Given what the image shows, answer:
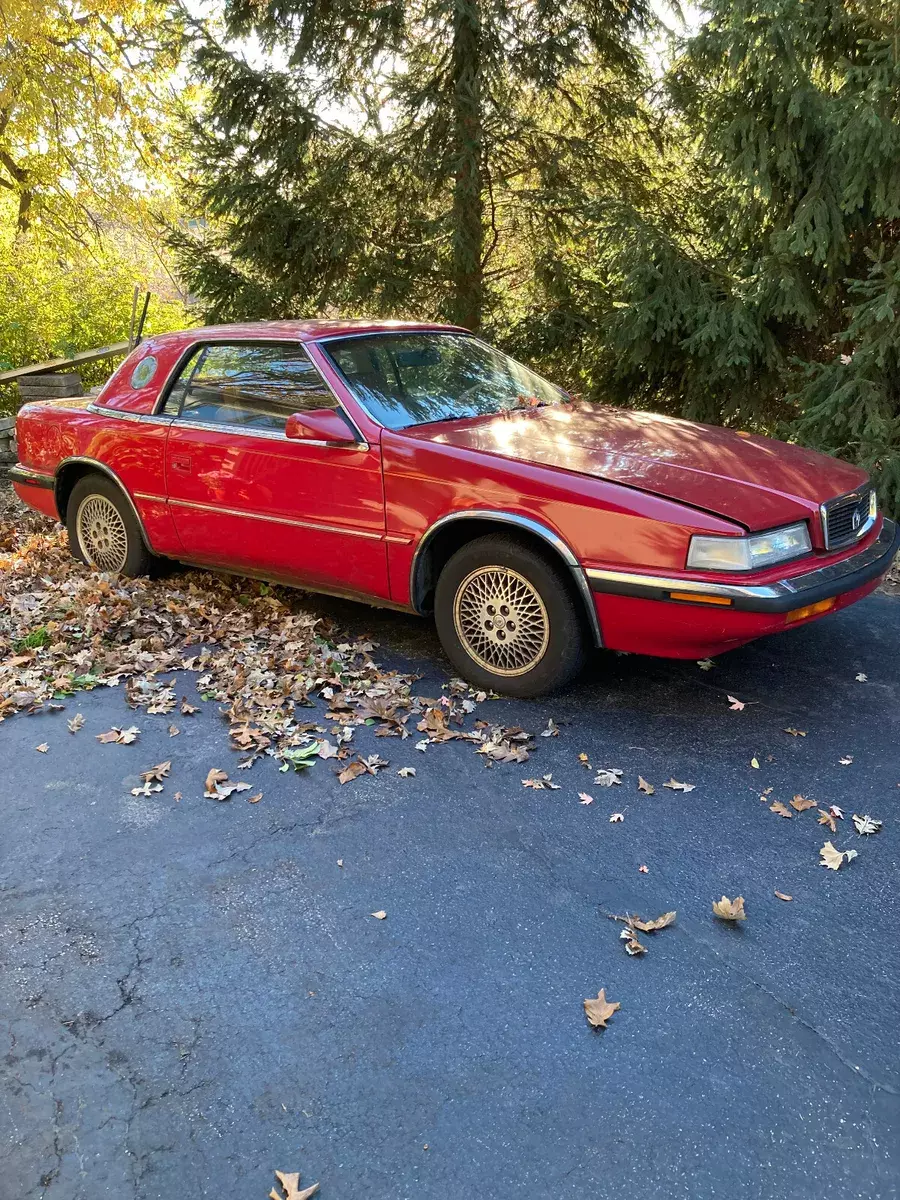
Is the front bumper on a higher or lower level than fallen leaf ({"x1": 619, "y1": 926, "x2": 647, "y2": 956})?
higher

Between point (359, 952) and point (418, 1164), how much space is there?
2.30ft

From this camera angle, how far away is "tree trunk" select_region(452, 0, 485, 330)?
820cm

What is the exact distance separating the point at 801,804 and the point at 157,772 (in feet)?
8.12

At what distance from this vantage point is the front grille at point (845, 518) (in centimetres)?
371

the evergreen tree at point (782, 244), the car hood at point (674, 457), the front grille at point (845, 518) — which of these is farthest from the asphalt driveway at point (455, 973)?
the evergreen tree at point (782, 244)

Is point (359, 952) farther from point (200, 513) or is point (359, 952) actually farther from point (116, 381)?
point (116, 381)

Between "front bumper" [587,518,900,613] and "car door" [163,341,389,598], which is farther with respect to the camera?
"car door" [163,341,389,598]

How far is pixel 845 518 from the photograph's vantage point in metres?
A: 3.86

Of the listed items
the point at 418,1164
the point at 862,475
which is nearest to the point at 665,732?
the point at 862,475

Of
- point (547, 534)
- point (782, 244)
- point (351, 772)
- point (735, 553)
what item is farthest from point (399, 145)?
point (351, 772)

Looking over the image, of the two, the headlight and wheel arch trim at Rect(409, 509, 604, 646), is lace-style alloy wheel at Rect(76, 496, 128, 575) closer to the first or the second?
wheel arch trim at Rect(409, 509, 604, 646)

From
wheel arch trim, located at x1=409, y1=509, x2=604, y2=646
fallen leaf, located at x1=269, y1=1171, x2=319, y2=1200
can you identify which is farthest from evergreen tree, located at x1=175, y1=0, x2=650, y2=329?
fallen leaf, located at x1=269, y1=1171, x2=319, y2=1200

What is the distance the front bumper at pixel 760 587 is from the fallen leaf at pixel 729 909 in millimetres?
1144

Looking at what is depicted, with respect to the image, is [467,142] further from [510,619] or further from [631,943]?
[631,943]
